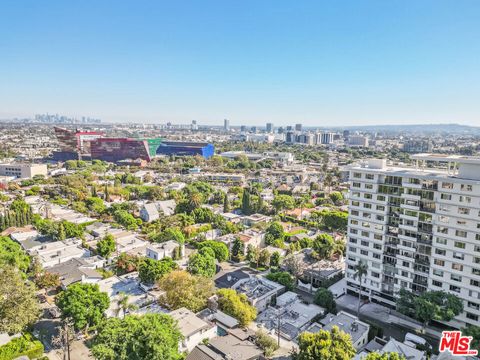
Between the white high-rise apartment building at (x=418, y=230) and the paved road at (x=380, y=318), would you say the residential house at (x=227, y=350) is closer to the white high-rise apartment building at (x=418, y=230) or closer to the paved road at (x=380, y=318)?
the paved road at (x=380, y=318)

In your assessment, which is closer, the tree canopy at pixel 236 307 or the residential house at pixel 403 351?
the residential house at pixel 403 351

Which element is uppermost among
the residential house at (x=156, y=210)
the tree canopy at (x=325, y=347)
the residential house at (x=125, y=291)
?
the tree canopy at (x=325, y=347)

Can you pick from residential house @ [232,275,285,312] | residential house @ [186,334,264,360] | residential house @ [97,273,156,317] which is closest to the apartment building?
residential house @ [97,273,156,317]

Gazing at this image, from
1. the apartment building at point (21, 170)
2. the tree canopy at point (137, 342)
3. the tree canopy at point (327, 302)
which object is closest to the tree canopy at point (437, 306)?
the tree canopy at point (327, 302)

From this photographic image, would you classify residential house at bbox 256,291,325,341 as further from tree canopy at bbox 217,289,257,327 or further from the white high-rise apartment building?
the white high-rise apartment building

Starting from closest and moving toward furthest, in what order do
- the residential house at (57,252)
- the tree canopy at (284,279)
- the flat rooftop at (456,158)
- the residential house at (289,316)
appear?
the flat rooftop at (456,158)
the residential house at (289,316)
the tree canopy at (284,279)
the residential house at (57,252)

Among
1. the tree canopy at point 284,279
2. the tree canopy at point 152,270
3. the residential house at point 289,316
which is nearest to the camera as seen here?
the residential house at point 289,316

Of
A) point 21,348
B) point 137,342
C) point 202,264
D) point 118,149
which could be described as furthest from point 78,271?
point 118,149
